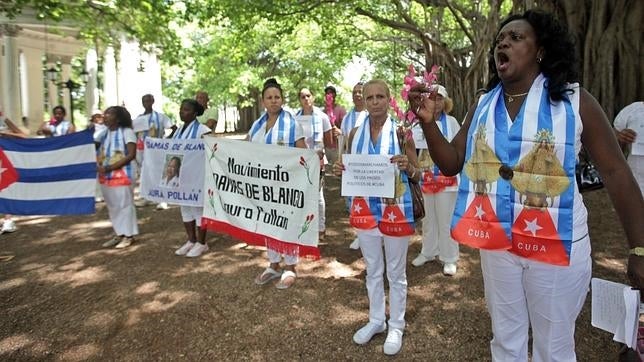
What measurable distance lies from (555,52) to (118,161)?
211 inches

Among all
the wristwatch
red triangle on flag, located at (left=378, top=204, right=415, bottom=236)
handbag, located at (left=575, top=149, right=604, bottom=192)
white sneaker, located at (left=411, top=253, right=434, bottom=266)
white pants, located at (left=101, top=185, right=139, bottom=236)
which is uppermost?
handbag, located at (left=575, top=149, right=604, bottom=192)

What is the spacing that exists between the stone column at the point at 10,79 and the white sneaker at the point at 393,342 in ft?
74.8

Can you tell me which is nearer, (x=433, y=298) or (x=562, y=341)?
(x=562, y=341)

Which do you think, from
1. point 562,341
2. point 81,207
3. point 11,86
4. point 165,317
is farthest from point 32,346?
point 11,86

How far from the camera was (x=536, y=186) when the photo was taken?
6.23ft

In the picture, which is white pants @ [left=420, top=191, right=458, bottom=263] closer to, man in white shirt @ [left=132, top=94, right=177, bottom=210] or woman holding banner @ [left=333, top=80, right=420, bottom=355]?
woman holding banner @ [left=333, top=80, right=420, bottom=355]

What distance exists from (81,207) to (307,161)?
11.4 feet

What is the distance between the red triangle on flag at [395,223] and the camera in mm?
3068

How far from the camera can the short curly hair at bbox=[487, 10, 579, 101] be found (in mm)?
1885

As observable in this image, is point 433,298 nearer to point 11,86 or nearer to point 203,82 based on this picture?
point 11,86

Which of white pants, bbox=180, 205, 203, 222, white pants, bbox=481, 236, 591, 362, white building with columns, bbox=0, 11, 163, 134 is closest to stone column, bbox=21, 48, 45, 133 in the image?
white building with columns, bbox=0, 11, 163, 134

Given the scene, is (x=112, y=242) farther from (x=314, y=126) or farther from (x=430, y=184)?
(x=430, y=184)

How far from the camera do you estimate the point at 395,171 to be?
10.1ft

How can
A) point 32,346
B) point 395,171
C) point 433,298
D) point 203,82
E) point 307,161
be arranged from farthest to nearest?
point 203,82 → point 433,298 → point 307,161 → point 32,346 → point 395,171
